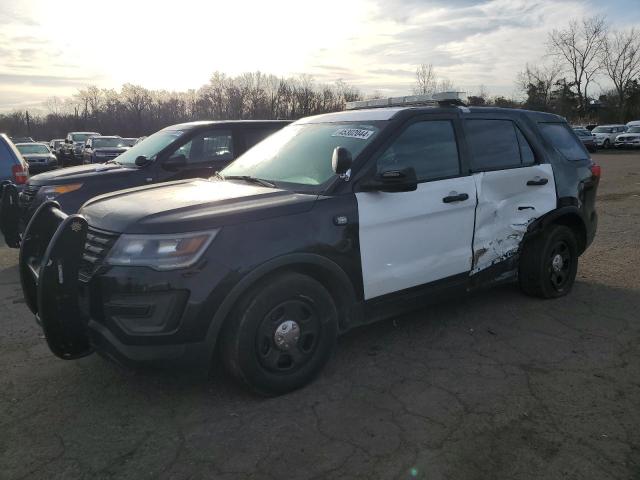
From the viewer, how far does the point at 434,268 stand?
3.97 meters

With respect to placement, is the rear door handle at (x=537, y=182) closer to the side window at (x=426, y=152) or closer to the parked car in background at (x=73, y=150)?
the side window at (x=426, y=152)

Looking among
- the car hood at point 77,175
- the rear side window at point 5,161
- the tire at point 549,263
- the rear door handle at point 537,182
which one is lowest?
the tire at point 549,263

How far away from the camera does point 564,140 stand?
17.3 feet

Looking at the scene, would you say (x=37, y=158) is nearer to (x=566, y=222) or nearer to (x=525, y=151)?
(x=525, y=151)

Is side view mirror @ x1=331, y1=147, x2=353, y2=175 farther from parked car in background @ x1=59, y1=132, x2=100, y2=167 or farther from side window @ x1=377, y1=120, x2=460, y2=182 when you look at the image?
parked car in background @ x1=59, y1=132, x2=100, y2=167

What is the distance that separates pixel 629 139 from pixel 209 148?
35219 mm

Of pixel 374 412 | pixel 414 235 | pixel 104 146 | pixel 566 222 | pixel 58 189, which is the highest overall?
pixel 104 146

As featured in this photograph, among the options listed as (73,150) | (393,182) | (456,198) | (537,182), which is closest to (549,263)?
(537,182)

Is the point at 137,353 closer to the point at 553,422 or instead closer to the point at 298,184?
the point at 298,184

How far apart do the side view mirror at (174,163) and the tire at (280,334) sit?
4253 millimetres

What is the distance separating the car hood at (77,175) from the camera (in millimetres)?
6375

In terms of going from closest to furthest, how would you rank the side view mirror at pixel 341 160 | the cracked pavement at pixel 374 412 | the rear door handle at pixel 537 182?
1. the cracked pavement at pixel 374 412
2. the side view mirror at pixel 341 160
3. the rear door handle at pixel 537 182

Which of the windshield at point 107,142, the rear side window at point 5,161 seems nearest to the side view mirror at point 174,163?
the rear side window at point 5,161

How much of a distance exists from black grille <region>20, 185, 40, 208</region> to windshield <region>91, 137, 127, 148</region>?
16158 mm
